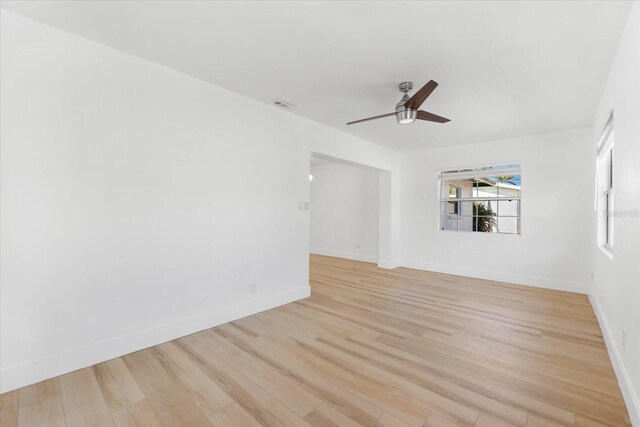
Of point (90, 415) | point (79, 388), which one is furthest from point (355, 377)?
point (79, 388)

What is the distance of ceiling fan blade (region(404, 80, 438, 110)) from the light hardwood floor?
225 centimetres

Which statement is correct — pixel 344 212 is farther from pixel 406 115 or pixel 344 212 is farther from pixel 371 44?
pixel 371 44

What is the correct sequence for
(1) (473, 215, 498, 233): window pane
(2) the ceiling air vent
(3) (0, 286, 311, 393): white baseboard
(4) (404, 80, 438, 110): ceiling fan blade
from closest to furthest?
(3) (0, 286, 311, 393): white baseboard, (4) (404, 80, 438, 110): ceiling fan blade, (2) the ceiling air vent, (1) (473, 215, 498, 233): window pane

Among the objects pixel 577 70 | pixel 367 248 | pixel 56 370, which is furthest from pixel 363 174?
pixel 56 370

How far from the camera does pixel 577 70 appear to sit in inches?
105

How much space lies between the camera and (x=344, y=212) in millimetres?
7617

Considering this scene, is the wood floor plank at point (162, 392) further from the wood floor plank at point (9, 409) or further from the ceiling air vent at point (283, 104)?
the ceiling air vent at point (283, 104)

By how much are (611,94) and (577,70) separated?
0.37 meters

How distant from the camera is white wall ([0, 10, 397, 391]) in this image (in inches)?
79.4

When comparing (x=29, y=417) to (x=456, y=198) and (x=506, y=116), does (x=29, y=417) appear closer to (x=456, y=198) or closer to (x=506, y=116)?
(x=506, y=116)

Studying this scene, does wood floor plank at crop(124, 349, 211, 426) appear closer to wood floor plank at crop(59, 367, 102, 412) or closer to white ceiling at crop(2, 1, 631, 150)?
wood floor plank at crop(59, 367, 102, 412)

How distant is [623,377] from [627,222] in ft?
3.38

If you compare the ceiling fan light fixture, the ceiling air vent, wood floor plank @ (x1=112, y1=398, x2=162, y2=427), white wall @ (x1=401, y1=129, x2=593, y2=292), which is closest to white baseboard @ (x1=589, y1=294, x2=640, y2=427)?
white wall @ (x1=401, y1=129, x2=593, y2=292)

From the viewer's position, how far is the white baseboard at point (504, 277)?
450 cm
